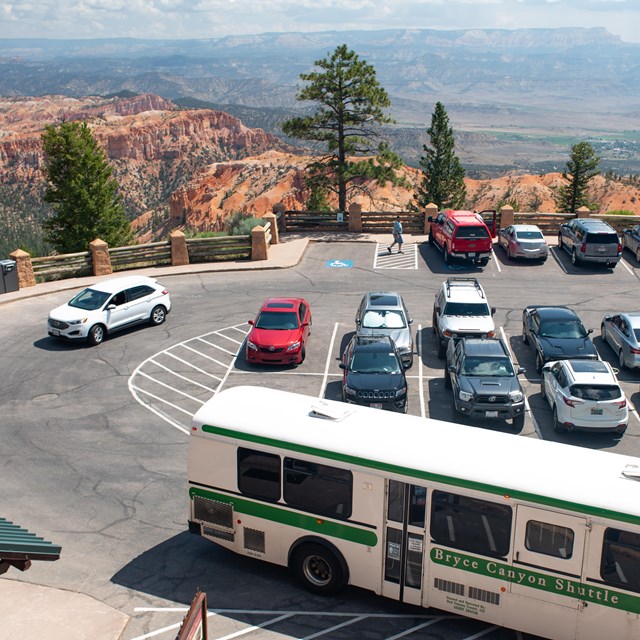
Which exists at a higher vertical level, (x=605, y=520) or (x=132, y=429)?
(x=605, y=520)

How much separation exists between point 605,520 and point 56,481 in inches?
469

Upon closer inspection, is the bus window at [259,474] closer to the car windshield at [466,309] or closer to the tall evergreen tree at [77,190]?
the car windshield at [466,309]

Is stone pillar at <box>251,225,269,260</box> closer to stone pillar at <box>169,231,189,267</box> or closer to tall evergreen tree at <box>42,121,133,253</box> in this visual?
stone pillar at <box>169,231,189,267</box>

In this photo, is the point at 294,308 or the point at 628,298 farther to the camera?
the point at 628,298

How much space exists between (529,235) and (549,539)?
2666cm

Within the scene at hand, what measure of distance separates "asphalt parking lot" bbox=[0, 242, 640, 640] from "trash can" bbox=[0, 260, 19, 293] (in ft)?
4.54

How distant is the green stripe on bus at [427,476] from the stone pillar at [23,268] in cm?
2162

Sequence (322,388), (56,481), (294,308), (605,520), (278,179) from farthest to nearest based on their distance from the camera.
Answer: (278,179) → (294,308) → (322,388) → (56,481) → (605,520)

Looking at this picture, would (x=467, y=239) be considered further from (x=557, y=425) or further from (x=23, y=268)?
(x=23, y=268)

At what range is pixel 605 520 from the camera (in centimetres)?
1108

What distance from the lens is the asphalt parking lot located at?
13.5 m

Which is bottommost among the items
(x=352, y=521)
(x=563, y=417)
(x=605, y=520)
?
(x=563, y=417)

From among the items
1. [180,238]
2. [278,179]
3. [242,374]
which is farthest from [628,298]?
[278,179]

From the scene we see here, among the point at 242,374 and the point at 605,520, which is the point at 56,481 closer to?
the point at 242,374
